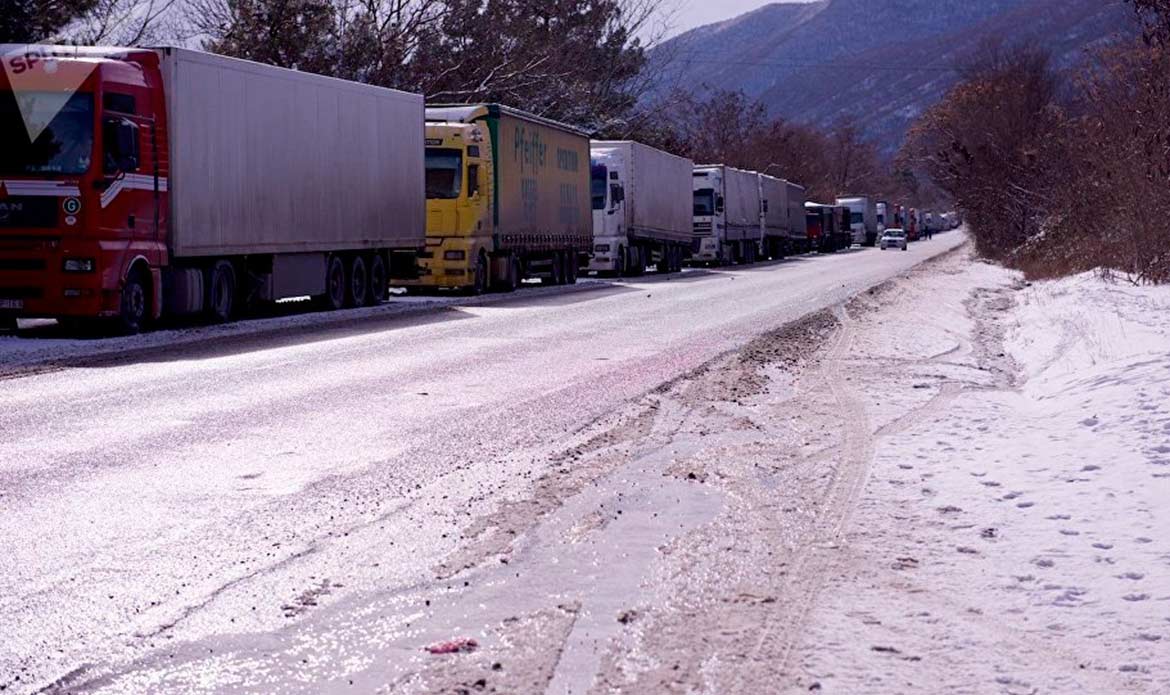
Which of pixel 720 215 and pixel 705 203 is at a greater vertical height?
pixel 705 203

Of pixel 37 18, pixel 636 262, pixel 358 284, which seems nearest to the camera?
pixel 358 284

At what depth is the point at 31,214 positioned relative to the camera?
64.6 ft

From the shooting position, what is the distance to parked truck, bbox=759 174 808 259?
2831 inches

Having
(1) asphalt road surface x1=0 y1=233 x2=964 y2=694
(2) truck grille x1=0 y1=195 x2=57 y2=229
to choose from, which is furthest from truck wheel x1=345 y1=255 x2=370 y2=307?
(1) asphalt road surface x1=0 y1=233 x2=964 y2=694

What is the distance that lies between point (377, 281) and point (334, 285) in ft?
6.45

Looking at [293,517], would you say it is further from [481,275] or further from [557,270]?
[557,270]

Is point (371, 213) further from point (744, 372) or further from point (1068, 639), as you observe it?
point (1068, 639)

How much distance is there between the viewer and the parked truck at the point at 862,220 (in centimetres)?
11831

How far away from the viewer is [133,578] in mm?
6594

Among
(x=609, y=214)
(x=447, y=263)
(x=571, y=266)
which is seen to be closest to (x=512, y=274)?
(x=447, y=263)

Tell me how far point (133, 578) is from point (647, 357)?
1108cm

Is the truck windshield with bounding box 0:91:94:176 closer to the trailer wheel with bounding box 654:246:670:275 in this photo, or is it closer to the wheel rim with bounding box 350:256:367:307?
the wheel rim with bounding box 350:256:367:307

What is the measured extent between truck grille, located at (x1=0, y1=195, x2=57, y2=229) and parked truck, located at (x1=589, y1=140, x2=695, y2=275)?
2583 centimetres

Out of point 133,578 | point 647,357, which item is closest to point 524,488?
point 133,578
